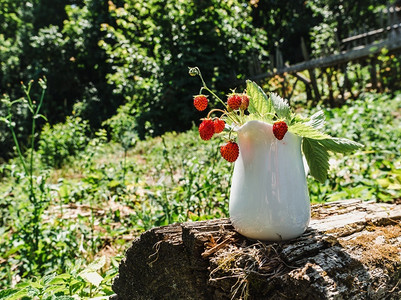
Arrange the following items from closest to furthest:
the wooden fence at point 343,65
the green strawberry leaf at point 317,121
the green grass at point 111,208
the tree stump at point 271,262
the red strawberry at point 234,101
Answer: the tree stump at point 271,262, the red strawberry at point 234,101, the green strawberry leaf at point 317,121, the green grass at point 111,208, the wooden fence at point 343,65

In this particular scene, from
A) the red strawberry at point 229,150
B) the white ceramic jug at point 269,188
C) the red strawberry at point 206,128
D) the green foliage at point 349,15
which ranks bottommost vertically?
the white ceramic jug at point 269,188

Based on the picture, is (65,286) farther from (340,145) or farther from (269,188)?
(340,145)

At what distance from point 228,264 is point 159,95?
5.86 metres

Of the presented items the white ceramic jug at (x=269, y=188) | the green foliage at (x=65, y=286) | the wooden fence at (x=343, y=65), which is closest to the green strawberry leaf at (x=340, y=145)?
the white ceramic jug at (x=269, y=188)

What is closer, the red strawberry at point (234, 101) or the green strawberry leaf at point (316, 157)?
the red strawberry at point (234, 101)

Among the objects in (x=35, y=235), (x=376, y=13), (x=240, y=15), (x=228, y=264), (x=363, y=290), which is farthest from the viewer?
(x=376, y=13)

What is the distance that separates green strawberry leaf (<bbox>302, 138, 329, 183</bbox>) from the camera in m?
1.29

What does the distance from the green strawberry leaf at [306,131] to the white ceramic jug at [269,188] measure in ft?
0.09

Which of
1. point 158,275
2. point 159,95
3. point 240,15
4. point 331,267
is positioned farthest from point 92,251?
point 240,15

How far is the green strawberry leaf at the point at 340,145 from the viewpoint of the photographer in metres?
1.23

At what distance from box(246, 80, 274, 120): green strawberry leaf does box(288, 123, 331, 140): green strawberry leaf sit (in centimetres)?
8

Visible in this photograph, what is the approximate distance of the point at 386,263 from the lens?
3.63ft

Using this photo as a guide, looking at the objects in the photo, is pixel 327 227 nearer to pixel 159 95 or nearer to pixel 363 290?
pixel 363 290

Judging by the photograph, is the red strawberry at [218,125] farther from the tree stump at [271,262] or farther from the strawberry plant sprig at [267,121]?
the tree stump at [271,262]
